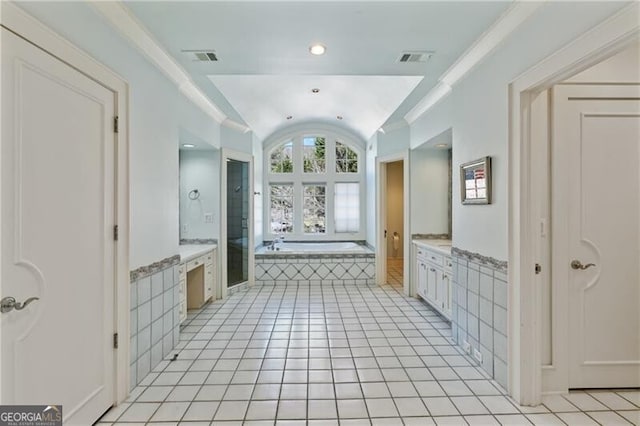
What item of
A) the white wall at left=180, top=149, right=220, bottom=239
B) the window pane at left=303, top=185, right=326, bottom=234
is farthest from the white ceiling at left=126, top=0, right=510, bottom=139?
the window pane at left=303, top=185, right=326, bottom=234

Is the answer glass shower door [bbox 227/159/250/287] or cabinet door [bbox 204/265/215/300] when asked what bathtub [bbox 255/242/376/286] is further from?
cabinet door [bbox 204/265/215/300]

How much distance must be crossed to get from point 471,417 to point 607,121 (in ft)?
6.73

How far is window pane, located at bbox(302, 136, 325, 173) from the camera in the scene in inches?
256

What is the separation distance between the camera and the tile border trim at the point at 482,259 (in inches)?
83.6

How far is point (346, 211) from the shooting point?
256 inches

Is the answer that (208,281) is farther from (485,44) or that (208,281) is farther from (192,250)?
(485,44)

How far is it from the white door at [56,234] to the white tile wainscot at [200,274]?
158cm

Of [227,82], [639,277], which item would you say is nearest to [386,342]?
[639,277]

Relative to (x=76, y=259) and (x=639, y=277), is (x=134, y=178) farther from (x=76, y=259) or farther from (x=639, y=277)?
(x=639, y=277)

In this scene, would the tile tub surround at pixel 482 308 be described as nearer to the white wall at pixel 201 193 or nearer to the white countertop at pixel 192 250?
the white countertop at pixel 192 250

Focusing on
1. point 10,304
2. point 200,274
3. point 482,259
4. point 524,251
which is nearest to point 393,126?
point 482,259

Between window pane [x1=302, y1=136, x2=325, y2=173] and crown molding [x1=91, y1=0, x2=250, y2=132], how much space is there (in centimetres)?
316

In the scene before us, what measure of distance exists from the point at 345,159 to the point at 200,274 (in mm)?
3805

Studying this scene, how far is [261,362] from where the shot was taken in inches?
99.3
